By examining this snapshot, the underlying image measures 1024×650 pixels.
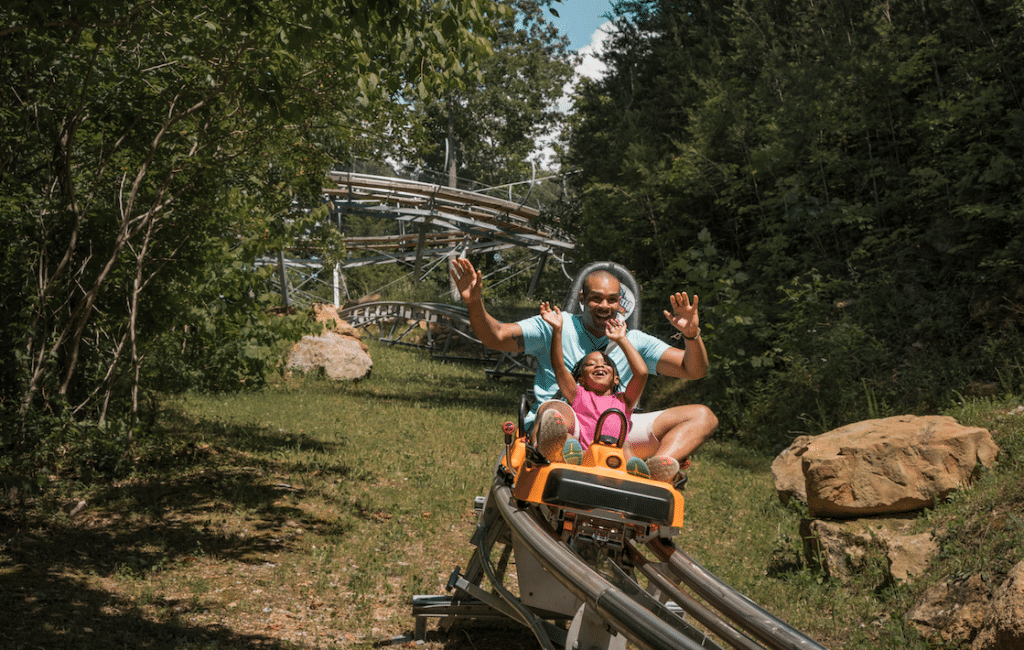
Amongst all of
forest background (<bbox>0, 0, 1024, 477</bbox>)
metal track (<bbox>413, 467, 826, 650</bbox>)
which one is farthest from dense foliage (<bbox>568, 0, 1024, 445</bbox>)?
metal track (<bbox>413, 467, 826, 650</bbox>)

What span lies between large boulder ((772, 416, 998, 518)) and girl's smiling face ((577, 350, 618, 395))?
2.28 metres

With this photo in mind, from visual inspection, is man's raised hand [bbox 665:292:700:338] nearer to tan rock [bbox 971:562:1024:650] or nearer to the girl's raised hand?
the girl's raised hand

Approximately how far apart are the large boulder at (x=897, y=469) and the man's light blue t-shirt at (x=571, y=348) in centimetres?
193

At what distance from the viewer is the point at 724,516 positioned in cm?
726

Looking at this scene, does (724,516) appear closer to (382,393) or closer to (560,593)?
(560,593)

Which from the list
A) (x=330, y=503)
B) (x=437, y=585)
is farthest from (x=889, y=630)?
(x=330, y=503)

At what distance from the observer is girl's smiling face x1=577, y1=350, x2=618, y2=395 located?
12.5 ft

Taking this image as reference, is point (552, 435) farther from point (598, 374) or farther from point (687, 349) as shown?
point (687, 349)

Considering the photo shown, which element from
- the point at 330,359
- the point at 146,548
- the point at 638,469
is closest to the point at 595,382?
the point at 638,469

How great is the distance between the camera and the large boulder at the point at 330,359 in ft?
54.3

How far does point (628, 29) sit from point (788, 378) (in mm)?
10821

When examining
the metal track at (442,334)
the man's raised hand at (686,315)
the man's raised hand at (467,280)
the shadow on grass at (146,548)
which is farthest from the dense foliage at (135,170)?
the metal track at (442,334)

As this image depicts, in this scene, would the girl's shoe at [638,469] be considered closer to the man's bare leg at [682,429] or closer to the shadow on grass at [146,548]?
the man's bare leg at [682,429]

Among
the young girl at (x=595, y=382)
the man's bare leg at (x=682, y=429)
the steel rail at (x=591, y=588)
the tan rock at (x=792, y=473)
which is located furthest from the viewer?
the tan rock at (x=792, y=473)
